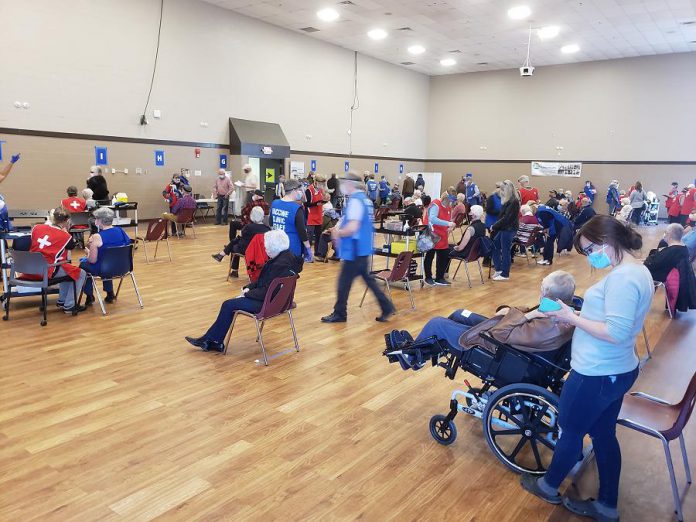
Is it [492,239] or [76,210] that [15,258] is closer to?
[76,210]

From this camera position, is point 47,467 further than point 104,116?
No

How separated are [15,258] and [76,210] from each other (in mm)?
4106

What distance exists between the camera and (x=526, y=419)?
270 centimetres

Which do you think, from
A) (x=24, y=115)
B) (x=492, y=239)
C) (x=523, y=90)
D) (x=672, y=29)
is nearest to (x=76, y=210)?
(x=24, y=115)

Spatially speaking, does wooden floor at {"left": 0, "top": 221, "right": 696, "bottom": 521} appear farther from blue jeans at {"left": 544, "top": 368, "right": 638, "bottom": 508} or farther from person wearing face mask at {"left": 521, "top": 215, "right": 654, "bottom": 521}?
person wearing face mask at {"left": 521, "top": 215, "right": 654, "bottom": 521}

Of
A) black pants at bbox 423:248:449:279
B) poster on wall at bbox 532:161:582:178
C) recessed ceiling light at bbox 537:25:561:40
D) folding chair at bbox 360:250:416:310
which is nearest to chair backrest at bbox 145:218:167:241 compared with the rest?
folding chair at bbox 360:250:416:310

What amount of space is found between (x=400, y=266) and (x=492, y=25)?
11.4m

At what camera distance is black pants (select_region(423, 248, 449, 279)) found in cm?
757

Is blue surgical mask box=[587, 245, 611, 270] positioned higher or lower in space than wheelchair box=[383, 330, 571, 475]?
higher

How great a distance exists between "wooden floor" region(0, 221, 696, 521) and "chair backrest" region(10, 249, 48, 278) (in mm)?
521

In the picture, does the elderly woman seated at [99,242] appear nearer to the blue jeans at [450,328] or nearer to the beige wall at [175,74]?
the blue jeans at [450,328]

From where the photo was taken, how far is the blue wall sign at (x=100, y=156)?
1148 cm

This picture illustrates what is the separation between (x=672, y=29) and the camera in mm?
14352

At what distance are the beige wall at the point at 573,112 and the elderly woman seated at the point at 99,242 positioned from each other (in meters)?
18.2
